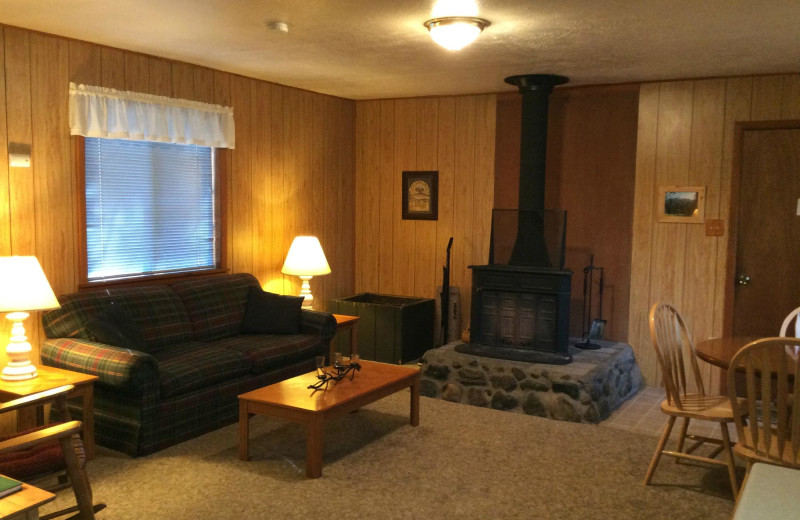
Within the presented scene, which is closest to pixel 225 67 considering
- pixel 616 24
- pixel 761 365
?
pixel 616 24

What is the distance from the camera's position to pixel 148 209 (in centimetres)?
482

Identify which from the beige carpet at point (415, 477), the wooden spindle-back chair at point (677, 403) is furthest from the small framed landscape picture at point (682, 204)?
the beige carpet at point (415, 477)

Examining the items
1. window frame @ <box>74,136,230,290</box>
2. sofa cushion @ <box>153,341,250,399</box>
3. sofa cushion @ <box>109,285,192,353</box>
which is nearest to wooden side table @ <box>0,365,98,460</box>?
sofa cushion @ <box>153,341,250,399</box>

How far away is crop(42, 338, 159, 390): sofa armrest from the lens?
363 centimetres

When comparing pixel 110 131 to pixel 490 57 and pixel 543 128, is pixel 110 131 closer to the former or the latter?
pixel 490 57

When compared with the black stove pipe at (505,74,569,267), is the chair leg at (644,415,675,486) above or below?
below

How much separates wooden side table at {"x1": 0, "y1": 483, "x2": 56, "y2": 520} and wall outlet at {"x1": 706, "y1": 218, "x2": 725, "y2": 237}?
4.64 meters

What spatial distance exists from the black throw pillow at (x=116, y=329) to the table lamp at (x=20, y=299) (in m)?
0.40

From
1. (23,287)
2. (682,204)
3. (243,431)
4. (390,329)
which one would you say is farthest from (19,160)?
(682,204)

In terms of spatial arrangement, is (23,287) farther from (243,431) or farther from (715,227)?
(715,227)

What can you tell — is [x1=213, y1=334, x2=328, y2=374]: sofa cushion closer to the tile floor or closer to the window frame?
the window frame

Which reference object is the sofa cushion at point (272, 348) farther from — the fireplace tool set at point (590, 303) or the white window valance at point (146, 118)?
the fireplace tool set at point (590, 303)

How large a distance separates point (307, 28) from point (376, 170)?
2.87 meters

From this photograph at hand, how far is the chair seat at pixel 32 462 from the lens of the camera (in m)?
2.85
